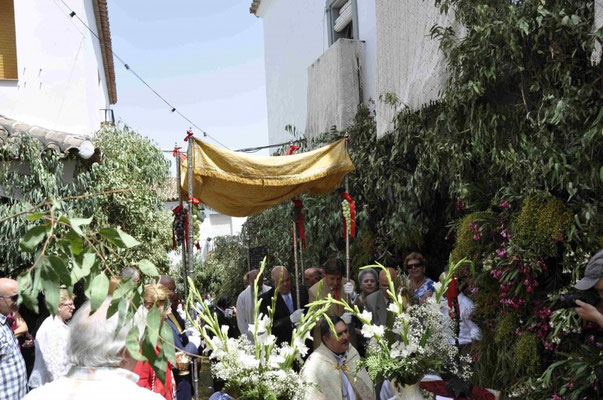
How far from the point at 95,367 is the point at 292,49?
42.9 ft

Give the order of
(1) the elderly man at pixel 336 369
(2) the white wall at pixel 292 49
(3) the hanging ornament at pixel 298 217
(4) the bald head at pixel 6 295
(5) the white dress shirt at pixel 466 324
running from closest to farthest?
(4) the bald head at pixel 6 295 < (1) the elderly man at pixel 336 369 < (5) the white dress shirt at pixel 466 324 < (3) the hanging ornament at pixel 298 217 < (2) the white wall at pixel 292 49

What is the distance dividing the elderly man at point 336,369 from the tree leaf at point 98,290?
314 centimetres

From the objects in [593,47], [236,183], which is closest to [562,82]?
[593,47]

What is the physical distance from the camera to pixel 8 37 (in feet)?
34.9

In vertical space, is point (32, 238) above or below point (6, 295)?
above

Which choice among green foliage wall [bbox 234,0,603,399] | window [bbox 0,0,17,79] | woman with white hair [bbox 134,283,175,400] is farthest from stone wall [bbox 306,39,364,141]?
woman with white hair [bbox 134,283,175,400]

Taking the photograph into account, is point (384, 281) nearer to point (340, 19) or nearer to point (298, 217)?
point (298, 217)

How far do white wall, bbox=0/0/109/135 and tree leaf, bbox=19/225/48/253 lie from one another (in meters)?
8.66

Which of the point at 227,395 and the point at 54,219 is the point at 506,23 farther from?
the point at 54,219

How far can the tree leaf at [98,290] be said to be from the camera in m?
2.39

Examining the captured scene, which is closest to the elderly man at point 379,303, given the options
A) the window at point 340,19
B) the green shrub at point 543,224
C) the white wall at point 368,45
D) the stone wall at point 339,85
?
the green shrub at point 543,224

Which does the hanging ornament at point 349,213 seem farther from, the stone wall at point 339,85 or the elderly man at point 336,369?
the elderly man at point 336,369

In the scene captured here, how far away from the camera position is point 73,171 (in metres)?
9.80

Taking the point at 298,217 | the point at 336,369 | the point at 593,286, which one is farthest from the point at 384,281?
the point at 593,286
